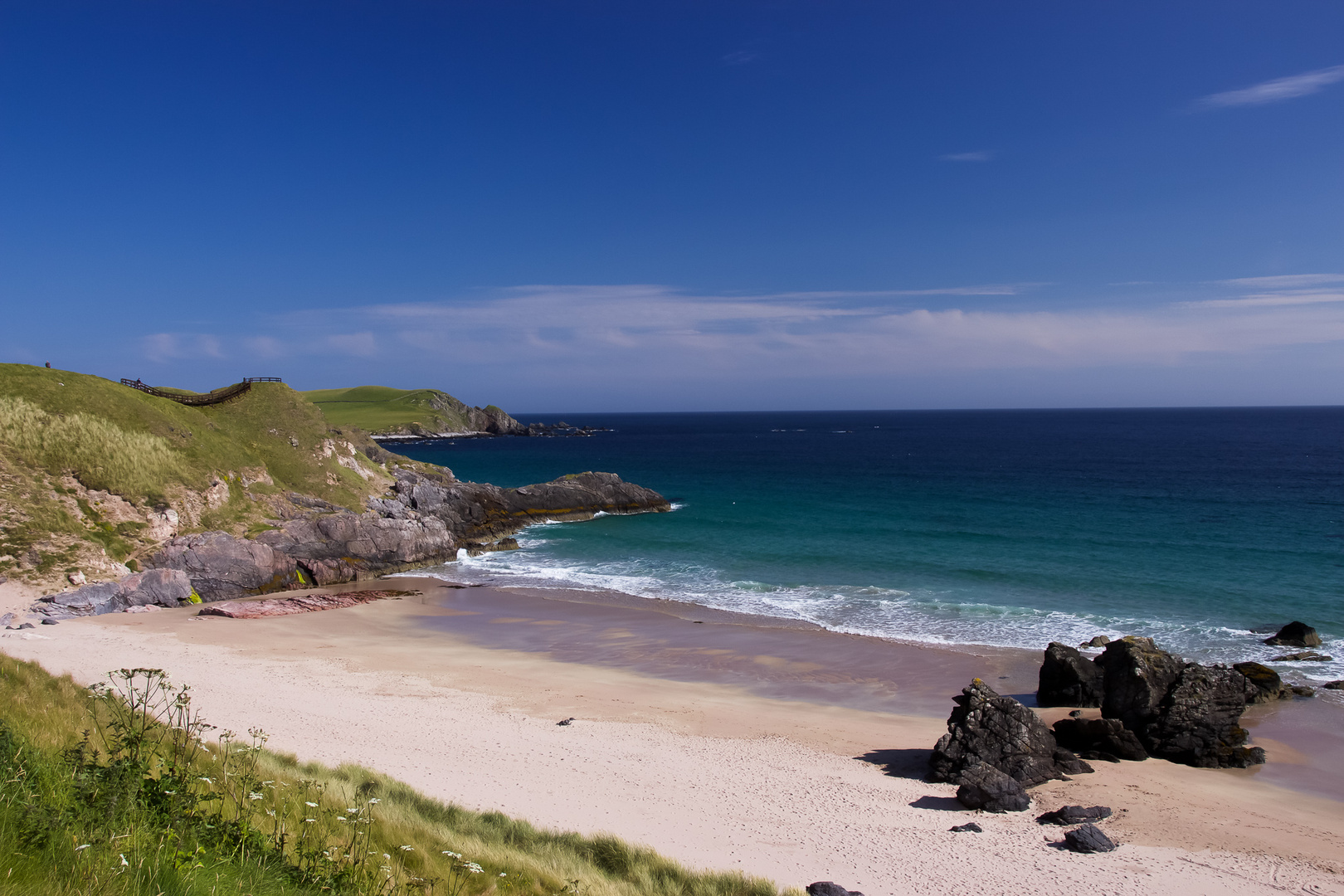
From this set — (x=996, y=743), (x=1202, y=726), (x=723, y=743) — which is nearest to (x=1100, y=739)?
(x=1202, y=726)

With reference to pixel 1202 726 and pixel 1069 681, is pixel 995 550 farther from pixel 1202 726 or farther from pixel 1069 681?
pixel 1202 726

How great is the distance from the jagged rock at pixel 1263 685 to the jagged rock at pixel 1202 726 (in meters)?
3.07

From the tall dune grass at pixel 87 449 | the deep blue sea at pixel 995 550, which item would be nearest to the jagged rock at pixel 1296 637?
the deep blue sea at pixel 995 550

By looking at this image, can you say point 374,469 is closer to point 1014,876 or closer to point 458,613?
point 458,613

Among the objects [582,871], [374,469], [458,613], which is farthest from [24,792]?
[374,469]

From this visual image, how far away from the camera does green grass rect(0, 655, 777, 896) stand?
5.86m

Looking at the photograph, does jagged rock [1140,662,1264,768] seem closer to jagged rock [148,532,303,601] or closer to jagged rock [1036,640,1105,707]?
jagged rock [1036,640,1105,707]

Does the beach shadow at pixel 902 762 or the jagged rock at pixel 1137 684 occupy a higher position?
the jagged rock at pixel 1137 684

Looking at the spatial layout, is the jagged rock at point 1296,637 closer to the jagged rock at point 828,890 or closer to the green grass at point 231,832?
the jagged rock at point 828,890

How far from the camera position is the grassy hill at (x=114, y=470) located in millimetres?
30656

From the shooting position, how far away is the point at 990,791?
14.5 m

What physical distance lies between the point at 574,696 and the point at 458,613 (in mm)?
12669

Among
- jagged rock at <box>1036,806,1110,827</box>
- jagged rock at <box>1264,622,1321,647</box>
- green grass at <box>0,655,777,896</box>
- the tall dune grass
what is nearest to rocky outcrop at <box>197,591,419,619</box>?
the tall dune grass

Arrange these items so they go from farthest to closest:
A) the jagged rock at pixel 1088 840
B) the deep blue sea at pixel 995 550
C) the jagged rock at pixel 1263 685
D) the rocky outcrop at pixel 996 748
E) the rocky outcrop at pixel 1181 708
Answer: the deep blue sea at pixel 995 550 < the jagged rock at pixel 1263 685 < the rocky outcrop at pixel 1181 708 < the rocky outcrop at pixel 996 748 < the jagged rock at pixel 1088 840
